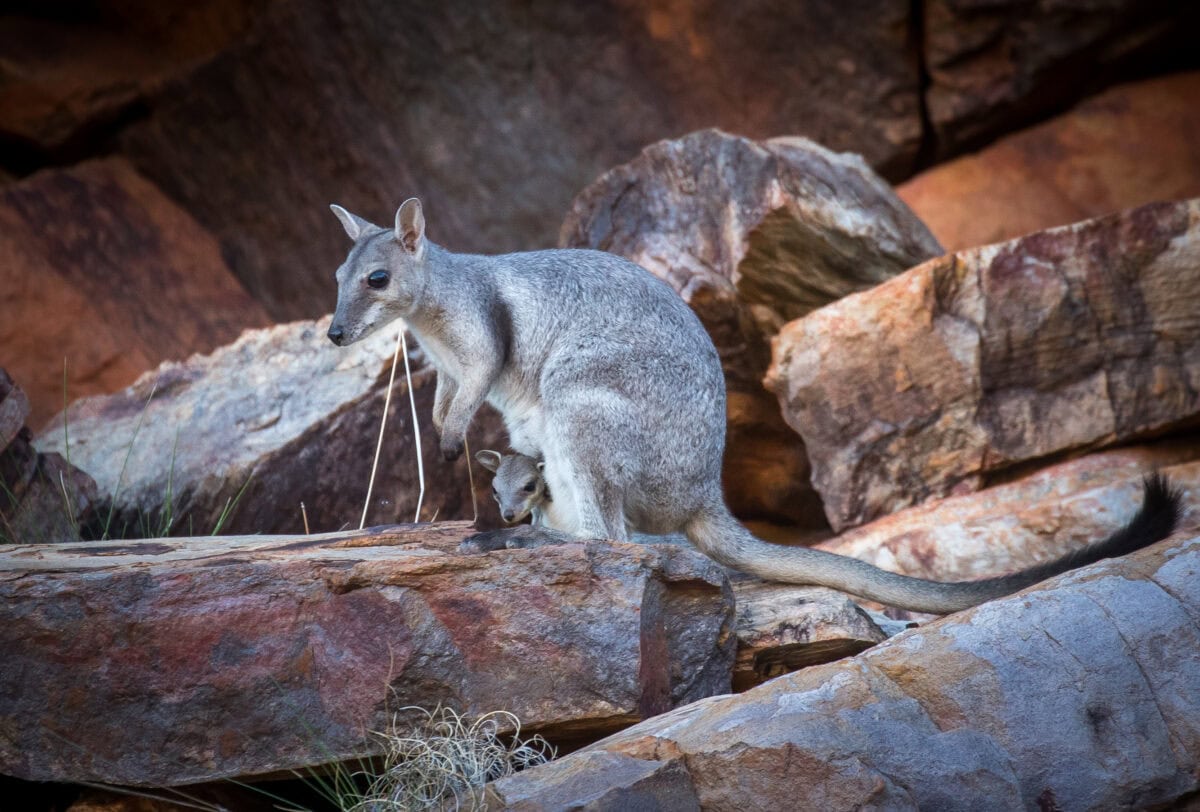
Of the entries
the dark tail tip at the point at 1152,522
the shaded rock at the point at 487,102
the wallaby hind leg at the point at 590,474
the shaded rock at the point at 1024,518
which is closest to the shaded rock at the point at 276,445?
the wallaby hind leg at the point at 590,474

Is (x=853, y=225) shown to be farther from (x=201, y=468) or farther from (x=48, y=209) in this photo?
(x=48, y=209)

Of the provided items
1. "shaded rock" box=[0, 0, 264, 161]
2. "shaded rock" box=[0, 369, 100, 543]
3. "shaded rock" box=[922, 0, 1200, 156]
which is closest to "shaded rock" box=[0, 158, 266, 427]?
"shaded rock" box=[0, 0, 264, 161]

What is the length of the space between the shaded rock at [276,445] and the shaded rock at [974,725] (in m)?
3.64

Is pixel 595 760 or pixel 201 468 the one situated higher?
pixel 201 468

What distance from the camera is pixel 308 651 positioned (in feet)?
15.6

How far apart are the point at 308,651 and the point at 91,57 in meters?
9.76

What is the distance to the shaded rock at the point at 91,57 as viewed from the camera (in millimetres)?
→ 12070

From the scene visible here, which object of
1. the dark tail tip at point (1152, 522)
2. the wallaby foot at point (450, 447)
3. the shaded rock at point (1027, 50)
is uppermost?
the shaded rock at point (1027, 50)

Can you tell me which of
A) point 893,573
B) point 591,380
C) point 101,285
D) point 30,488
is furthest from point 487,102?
point 893,573

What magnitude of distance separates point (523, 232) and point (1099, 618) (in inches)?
346

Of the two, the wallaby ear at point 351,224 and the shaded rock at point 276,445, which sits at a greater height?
the wallaby ear at point 351,224

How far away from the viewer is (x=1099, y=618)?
4473 millimetres

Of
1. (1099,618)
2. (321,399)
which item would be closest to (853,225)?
(321,399)

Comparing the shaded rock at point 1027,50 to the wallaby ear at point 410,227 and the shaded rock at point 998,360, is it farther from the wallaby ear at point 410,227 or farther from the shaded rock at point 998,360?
the wallaby ear at point 410,227
